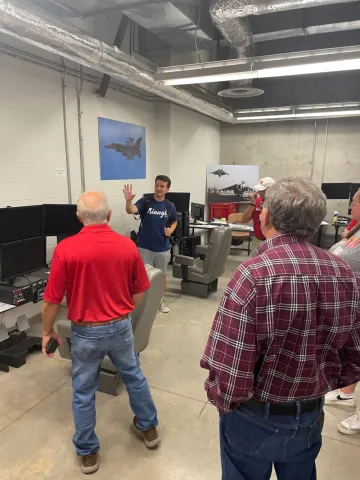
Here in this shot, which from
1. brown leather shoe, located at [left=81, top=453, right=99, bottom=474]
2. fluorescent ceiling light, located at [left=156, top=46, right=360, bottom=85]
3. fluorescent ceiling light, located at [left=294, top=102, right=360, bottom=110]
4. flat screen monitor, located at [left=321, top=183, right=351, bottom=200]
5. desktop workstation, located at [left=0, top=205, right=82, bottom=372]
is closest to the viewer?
brown leather shoe, located at [left=81, top=453, right=99, bottom=474]

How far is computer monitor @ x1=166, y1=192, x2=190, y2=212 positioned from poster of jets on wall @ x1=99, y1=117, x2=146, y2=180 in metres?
0.59

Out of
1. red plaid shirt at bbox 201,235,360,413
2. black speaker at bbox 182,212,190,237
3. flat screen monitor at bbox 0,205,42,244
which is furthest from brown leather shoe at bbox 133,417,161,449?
black speaker at bbox 182,212,190,237

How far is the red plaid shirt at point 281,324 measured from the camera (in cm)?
90

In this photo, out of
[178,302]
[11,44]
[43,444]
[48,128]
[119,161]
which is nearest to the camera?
[43,444]

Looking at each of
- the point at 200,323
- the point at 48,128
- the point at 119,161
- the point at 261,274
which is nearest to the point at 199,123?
the point at 119,161

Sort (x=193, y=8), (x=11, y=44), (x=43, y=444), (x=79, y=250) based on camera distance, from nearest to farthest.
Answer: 1. (x=79, y=250)
2. (x=43, y=444)
3. (x=11, y=44)
4. (x=193, y=8)

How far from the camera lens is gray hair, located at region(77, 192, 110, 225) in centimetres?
167

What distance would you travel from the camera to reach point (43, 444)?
1.97 m

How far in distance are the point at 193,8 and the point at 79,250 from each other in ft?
12.1

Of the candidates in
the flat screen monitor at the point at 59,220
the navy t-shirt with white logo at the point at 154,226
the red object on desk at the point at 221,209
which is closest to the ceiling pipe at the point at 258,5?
the navy t-shirt with white logo at the point at 154,226

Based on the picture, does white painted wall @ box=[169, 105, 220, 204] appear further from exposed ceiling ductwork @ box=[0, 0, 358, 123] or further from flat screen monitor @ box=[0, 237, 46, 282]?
flat screen monitor @ box=[0, 237, 46, 282]

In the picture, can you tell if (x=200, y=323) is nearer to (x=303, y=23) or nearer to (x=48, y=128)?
(x=48, y=128)

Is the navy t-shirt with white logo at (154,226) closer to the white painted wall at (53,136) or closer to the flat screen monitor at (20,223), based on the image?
the white painted wall at (53,136)

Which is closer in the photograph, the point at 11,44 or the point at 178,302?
the point at 11,44
